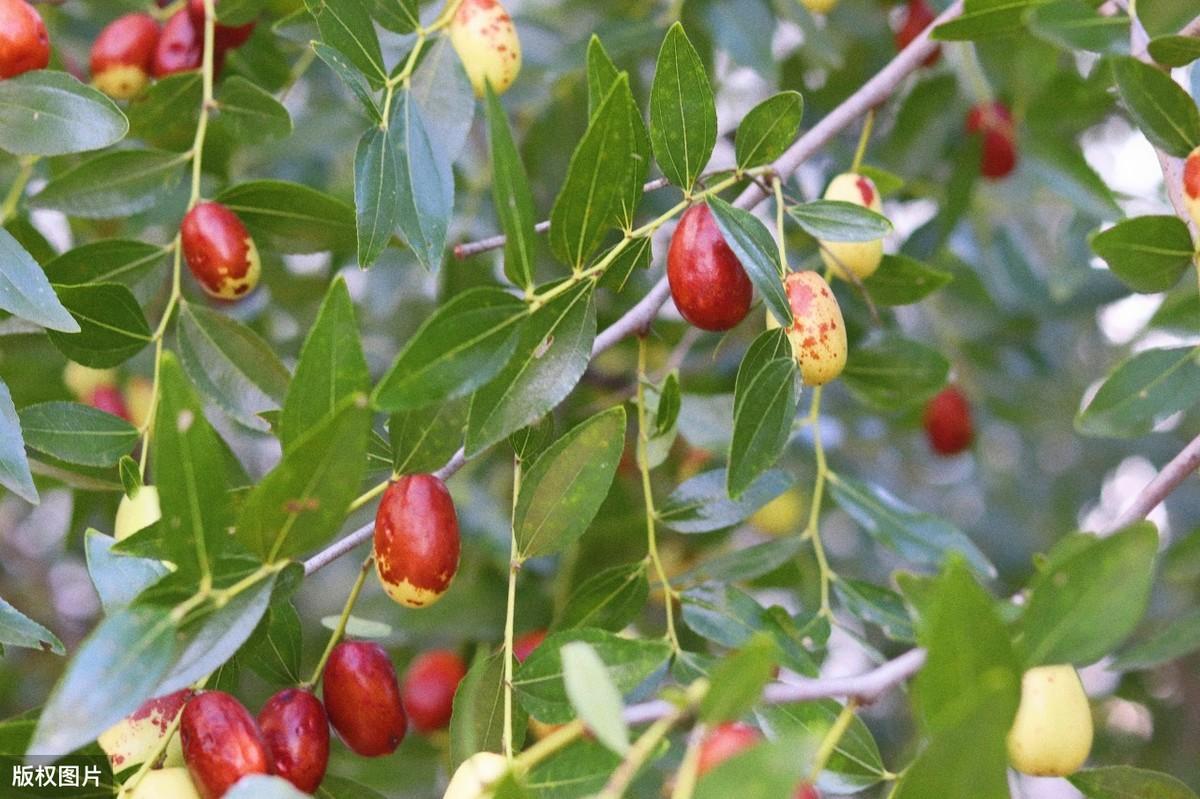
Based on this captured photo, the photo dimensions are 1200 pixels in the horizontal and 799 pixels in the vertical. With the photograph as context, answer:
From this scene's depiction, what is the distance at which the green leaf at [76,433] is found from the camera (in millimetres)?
1014

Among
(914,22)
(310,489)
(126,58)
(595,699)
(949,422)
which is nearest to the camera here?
(595,699)

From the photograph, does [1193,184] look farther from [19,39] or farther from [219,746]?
[19,39]

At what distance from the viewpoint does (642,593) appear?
1.05m

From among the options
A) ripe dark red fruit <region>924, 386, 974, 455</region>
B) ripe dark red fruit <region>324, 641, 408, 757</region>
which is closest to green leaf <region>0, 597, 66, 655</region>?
ripe dark red fruit <region>324, 641, 408, 757</region>

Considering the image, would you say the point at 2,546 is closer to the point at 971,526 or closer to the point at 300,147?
the point at 300,147

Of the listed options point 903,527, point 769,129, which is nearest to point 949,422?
point 903,527

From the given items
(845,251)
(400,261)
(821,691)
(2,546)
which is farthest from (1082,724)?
(2,546)

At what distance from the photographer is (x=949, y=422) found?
2.00 meters

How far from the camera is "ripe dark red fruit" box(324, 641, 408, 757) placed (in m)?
0.90

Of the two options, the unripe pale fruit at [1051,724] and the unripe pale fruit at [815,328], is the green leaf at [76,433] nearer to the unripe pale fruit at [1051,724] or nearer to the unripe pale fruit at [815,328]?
the unripe pale fruit at [815,328]

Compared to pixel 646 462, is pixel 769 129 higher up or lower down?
higher up

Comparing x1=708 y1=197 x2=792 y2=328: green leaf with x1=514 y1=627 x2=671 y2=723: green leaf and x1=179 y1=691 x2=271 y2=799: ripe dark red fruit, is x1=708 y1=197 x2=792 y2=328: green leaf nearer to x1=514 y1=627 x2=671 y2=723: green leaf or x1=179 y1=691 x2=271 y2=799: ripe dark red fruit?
x1=514 y1=627 x2=671 y2=723: green leaf

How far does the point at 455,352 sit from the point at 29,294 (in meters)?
0.39

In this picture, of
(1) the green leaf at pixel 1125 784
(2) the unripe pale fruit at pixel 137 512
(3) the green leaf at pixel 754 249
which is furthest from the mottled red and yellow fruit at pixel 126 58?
(1) the green leaf at pixel 1125 784
